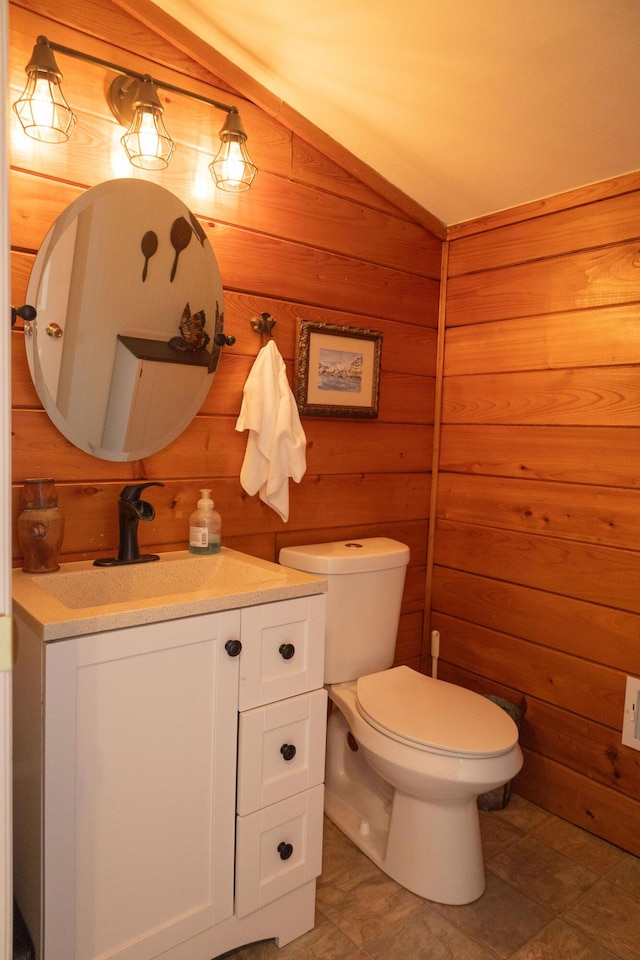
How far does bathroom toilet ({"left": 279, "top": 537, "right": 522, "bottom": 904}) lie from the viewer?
1.57 meters

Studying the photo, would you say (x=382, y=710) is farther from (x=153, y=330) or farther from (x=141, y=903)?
(x=153, y=330)

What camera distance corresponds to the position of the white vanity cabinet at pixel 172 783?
1145mm

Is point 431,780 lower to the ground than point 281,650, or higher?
lower

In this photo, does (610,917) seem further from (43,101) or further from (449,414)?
(43,101)

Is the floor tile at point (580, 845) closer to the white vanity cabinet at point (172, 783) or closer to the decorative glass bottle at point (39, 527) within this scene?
the white vanity cabinet at point (172, 783)

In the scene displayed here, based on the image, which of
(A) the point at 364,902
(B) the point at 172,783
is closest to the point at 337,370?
(B) the point at 172,783

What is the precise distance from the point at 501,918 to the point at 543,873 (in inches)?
9.1

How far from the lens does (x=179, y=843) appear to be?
1.30 meters

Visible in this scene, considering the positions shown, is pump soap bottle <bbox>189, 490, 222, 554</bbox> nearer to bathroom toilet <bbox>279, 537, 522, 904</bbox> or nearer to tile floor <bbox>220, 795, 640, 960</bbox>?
bathroom toilet <bbox>279, 537, 522, 904</bbox>

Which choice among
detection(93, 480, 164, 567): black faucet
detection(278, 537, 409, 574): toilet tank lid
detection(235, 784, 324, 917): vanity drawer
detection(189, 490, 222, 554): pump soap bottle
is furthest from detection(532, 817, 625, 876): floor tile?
detection(93, 480, 164, 567): black faucet

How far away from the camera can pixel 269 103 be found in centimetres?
178

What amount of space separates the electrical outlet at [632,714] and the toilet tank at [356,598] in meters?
0.68

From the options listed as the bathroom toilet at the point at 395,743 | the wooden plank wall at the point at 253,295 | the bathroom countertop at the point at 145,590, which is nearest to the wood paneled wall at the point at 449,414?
the wooden plank wall at the point at 253,295

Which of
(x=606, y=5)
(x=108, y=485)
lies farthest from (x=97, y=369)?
(x=606, y=5)
